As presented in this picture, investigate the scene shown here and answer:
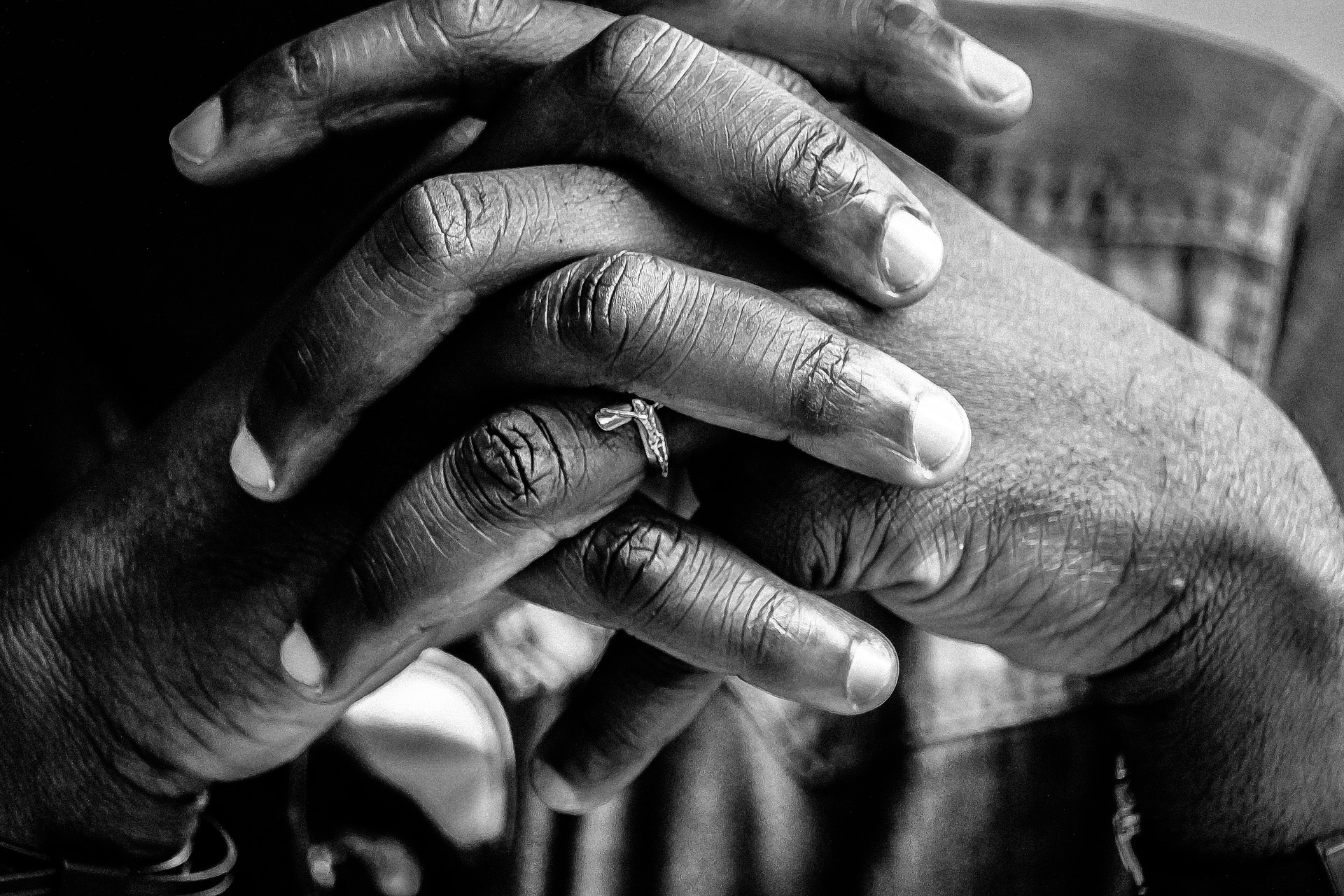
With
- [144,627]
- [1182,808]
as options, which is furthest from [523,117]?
[1182,808]

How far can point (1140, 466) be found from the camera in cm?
75

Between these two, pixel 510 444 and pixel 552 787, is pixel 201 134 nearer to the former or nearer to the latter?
pixel 510 444

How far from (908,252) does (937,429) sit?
0.11 metres

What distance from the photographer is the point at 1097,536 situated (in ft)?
2.44

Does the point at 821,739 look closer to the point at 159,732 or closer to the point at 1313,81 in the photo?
the point at 159,732

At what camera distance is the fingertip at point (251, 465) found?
28.1 inches

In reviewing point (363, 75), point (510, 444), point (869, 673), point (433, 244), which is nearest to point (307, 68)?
point (363, 75)

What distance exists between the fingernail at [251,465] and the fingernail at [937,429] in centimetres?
38

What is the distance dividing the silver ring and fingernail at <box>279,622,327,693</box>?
9.0 inches

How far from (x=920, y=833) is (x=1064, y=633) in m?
0.29

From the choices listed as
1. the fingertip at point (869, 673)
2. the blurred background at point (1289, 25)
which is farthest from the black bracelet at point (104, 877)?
the blurred background at point (1289, 25)

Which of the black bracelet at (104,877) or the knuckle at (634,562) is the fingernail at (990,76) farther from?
the black bracelet at (104,877)

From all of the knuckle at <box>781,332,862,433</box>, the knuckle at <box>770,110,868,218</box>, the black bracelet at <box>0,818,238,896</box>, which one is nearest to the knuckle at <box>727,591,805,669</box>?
the knuckle at <box>781,332,862,433</box>

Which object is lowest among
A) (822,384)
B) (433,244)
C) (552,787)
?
(552,787)
